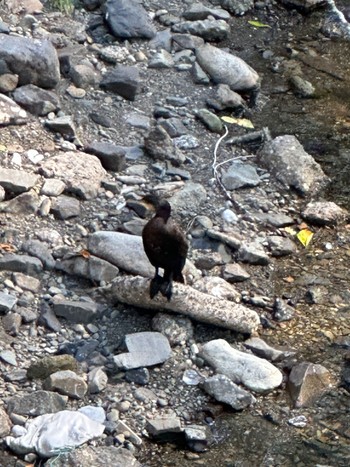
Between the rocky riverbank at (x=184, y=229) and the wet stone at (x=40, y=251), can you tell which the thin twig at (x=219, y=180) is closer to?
the rocky riverbank at (x=184, y=229)

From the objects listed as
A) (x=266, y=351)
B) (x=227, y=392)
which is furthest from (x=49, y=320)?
(x=266, y=351)

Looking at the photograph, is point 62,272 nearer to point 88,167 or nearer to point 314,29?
point 88,167

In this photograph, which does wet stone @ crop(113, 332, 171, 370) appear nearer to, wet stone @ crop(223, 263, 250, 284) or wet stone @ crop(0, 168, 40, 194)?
wet stone @ crop(223, 263, 250, 284)

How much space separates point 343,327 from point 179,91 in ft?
9.59

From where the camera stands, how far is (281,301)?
7.64m

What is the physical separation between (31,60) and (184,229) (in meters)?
1.77

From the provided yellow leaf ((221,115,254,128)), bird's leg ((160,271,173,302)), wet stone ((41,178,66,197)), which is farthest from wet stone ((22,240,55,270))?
yellow leaf ((221,115,254,128))

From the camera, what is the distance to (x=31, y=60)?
28.8ft

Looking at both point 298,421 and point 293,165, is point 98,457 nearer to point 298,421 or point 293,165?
point 298,421

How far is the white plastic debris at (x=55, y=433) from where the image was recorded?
5.98 m

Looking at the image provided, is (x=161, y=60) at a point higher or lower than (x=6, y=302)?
lower

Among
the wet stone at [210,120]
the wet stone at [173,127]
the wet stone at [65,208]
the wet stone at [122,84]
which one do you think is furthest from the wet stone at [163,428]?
the wet stone at [122,84]

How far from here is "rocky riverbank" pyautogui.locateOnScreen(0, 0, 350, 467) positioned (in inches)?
254

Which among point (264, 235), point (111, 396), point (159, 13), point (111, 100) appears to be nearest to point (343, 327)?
point (264, 235)
